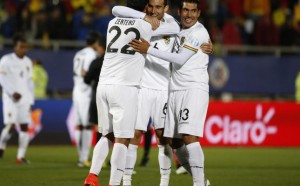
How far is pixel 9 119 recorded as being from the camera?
1730cm

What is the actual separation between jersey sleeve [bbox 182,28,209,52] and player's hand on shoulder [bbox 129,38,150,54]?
551 millimetres

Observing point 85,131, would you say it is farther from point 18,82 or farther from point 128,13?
point 128,13

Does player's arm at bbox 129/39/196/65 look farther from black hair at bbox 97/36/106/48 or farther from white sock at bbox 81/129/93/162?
white sock at bbox 81/129/93/162

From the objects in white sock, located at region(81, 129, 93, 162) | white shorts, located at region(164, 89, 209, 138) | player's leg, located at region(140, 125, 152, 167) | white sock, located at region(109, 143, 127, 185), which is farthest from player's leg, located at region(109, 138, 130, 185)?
white sock, located at region(81, 129, 93, 162)

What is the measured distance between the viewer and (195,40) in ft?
35.8

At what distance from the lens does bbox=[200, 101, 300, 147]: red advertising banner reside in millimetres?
22141

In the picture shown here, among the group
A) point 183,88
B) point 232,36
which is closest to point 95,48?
point 183,88

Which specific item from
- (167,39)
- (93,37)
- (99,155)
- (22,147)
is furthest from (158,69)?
(22,147)

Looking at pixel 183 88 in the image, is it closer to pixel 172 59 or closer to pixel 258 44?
pixel 172 59

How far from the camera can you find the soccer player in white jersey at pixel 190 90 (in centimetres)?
1091

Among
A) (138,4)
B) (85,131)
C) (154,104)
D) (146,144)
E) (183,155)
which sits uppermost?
(138,4)

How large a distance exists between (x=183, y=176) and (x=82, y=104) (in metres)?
3.74

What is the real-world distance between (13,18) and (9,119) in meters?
6.75

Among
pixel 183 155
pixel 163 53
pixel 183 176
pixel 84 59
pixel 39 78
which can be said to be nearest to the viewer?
pixel 163 53
